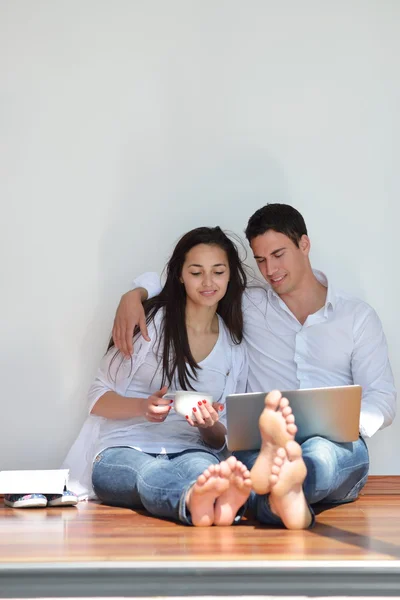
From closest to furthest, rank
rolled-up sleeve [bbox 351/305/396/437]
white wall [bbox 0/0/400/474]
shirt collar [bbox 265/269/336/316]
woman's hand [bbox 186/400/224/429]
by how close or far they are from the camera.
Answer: woman's hand [bbox 186/400/224/429], rolled-up sleeve [bbox 351/305/396/437], shirt collar [bbox 265/269/336/316], white wall [bbox 0/0/400/474]

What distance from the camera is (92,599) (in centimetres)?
171

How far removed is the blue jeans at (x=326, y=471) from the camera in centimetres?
238

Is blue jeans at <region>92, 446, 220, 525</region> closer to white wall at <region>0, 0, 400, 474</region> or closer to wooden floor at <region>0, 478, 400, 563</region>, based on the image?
wooden floor at <region>0, 478, 400, 563</region>

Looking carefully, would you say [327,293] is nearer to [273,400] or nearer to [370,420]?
[370,420]

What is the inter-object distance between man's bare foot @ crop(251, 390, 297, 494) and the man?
77 cm

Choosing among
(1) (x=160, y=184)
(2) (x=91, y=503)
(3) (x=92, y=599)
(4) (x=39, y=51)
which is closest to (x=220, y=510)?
(3) (x=92, y=599)

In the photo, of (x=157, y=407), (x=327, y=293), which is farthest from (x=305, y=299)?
(x=157, y=407)

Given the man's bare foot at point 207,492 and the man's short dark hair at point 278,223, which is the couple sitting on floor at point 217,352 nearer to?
the man's short dark hair at point 278,223

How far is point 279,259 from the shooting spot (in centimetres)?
304

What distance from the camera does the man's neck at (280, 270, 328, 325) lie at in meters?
3.13

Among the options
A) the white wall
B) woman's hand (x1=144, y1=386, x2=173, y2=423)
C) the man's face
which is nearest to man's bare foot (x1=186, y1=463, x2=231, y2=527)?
woman's hand (x1=144, y1=386, x2=173, y2=423)

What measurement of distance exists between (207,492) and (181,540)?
161mm

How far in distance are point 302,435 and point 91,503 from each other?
82cm

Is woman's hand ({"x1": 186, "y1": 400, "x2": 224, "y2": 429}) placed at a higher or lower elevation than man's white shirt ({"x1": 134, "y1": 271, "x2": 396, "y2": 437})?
lower
